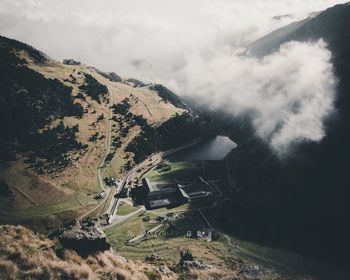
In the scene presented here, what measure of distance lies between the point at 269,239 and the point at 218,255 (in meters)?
28.1

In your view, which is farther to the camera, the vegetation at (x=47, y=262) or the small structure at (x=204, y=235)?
the small structure at (x=204, y=235)

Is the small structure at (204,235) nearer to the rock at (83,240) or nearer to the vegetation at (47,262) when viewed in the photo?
the vegetation at (47,262)

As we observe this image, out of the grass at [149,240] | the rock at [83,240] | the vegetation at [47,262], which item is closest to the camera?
the vegetation at [47,262]

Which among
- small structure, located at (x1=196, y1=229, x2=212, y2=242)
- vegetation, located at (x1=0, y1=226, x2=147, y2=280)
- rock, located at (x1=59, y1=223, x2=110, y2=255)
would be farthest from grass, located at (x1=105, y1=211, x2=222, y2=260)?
vegetation, located at (x1=0, y1=226, x2=147, y2=280)

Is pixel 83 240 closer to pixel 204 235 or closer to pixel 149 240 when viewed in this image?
pixel 149 240

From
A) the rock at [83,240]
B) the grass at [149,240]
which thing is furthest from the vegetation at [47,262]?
the grass at [149,240]

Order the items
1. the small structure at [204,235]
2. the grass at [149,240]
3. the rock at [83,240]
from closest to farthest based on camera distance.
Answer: the rock at [83,240] → the grass at [149,240] → the small structure at [204,235]

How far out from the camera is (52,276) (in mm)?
42406

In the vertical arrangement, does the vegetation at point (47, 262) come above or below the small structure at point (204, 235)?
above

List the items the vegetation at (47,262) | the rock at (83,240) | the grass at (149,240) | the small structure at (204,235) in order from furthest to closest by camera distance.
Answer: the small structure at (204,235) → the grass at (149,240) → the rock at (83,240) → the vegetation at (47,262)

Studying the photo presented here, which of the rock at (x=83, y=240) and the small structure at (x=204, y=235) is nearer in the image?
the rock at (x=83, y=240)

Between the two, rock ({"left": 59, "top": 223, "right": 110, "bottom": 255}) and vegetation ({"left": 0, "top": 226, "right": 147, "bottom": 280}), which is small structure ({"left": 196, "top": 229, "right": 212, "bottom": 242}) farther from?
rock ({"left": 59, "top": 223, "right": 110, "bottom": 255})

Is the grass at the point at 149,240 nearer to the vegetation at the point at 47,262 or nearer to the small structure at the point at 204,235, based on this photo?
the small structure at the point at 204,235

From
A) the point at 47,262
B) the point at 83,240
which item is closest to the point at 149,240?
the point at 83,240
